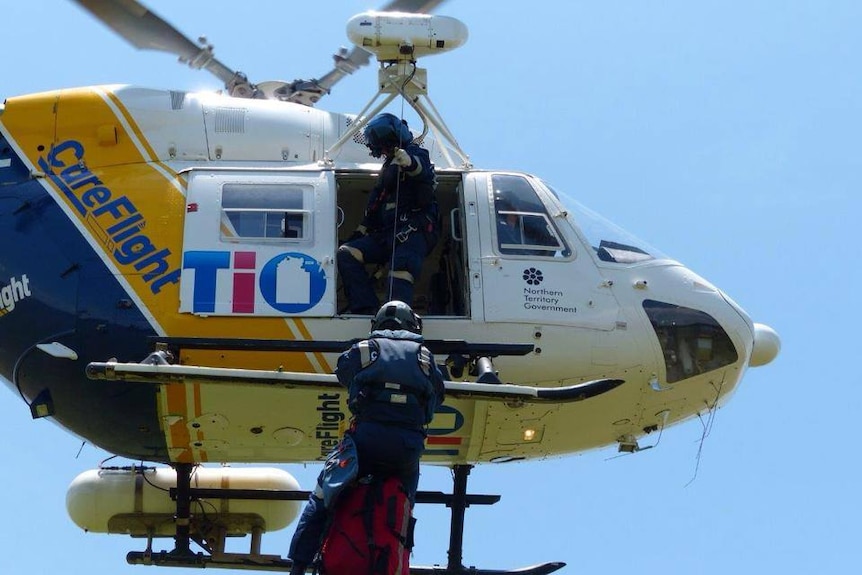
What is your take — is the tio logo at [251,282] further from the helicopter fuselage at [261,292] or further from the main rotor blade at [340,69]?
the main rotor blade at [340,69]

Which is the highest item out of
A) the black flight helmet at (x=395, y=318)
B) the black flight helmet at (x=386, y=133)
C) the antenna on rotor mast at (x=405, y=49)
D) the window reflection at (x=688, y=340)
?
the antenna on rotor mast at (x=405, y=49)

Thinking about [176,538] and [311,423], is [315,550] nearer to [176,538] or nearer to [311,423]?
[311,423]

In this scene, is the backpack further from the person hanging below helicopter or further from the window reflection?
the window reflection

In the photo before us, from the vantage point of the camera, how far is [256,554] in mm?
14250

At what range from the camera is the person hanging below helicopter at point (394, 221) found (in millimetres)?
13625

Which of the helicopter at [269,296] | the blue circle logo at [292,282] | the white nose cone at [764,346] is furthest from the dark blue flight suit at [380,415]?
the white nose cone at [764,346]

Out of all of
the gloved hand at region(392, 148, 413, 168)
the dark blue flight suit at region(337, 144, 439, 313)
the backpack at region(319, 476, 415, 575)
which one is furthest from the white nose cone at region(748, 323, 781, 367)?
the backpack at region(319, 476, 415, 575)

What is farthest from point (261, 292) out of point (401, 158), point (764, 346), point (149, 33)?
point (764, 346)

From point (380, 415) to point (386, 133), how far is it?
3107mm

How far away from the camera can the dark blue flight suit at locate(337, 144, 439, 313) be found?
1363 cm

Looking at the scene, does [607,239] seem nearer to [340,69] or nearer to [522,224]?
[522,224]

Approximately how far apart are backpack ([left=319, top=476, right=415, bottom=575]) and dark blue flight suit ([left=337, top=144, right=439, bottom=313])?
2.41 meters

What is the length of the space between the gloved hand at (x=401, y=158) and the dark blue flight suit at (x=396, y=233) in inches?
3.0

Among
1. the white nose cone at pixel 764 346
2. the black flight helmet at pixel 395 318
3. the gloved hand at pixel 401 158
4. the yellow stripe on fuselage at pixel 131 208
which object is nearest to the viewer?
the black flight helmet at pixel 395 318
